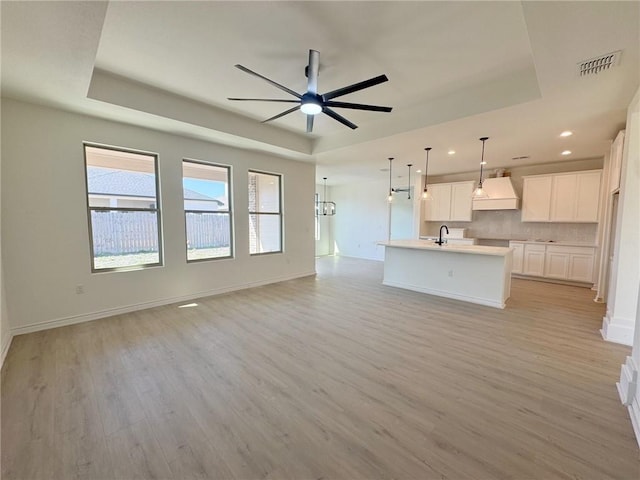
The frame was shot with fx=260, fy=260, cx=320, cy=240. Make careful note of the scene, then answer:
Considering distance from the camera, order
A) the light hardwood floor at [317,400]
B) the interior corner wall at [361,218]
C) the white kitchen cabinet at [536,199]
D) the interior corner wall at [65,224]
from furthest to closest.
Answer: the interior corner wall at [361,218], the white kitchen cabinet at [536,199], the interior corner wall at [65,224], the light hardwood floor at [317,400]

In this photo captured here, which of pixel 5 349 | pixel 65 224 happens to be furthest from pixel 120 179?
pixel 5 349

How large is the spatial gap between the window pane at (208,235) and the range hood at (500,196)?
619 cm

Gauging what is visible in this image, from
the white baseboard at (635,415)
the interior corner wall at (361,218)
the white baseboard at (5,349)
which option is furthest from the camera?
the interior corner wall at (361,218)

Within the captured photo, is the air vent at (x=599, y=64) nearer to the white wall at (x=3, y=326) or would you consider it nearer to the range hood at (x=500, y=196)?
the range hood at (x=500, y=196)

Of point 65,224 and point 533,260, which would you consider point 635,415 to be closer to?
point 533,260

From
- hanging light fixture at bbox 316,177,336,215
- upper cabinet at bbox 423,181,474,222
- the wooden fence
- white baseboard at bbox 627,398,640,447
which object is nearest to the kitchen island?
white baseboard at bbox 627,398,640,447

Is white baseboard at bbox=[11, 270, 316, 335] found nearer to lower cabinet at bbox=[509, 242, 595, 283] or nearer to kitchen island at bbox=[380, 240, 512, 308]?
kitchen island at bbox=[380, 240, 512, 308]

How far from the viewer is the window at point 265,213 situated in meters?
5.59

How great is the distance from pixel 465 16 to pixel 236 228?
453cm

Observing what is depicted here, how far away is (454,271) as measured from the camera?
4.70 metres

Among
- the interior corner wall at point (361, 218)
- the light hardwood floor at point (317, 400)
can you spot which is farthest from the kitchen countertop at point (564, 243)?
the interior corner wall at point (361, 218)

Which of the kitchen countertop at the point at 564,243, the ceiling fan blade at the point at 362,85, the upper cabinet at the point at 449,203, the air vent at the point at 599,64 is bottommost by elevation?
the kitchen countertop at the point at 564,243

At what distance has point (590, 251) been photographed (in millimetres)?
5375

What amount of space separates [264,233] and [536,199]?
633cm
